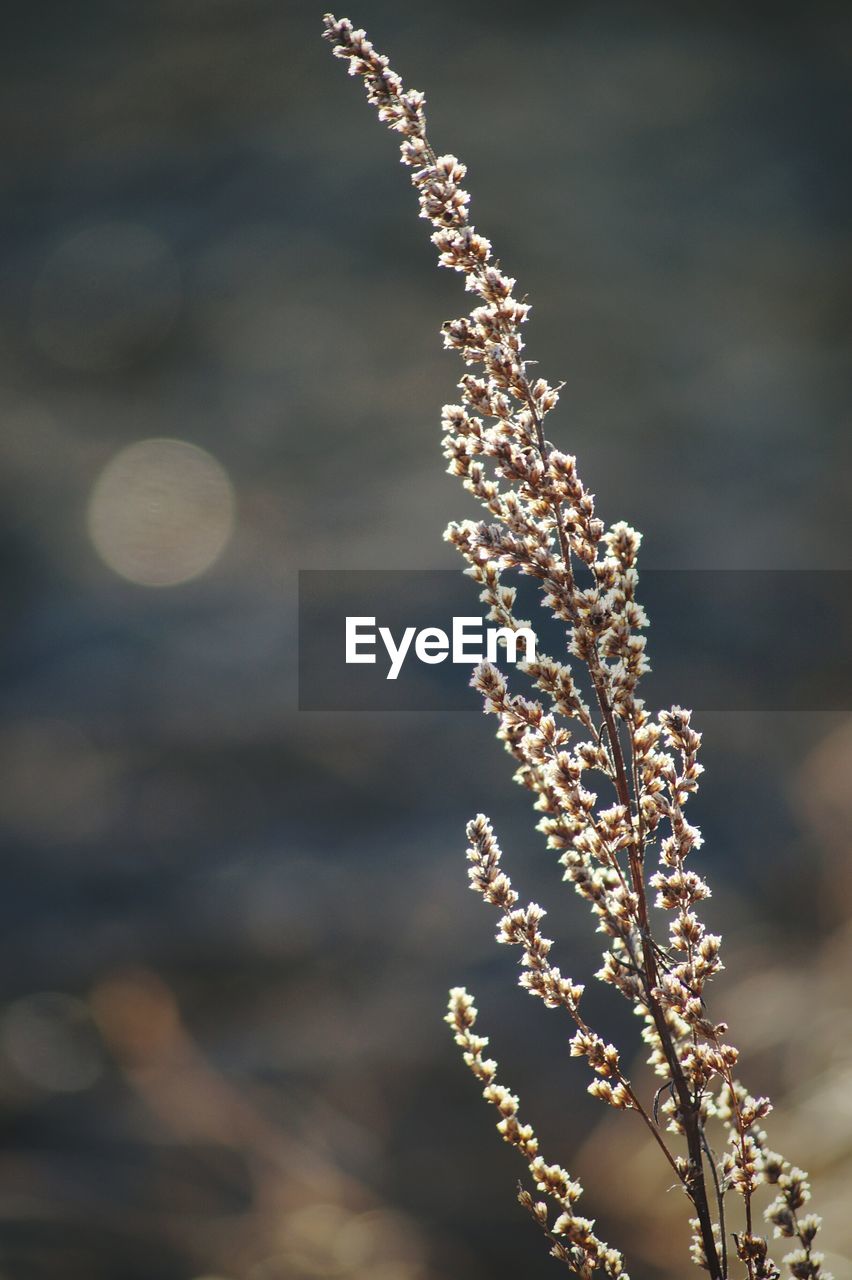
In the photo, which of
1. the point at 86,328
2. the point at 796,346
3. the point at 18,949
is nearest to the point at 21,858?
the point at 18,949

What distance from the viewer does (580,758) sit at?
735 mm

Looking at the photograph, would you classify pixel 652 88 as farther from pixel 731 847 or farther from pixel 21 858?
pixel 21 858

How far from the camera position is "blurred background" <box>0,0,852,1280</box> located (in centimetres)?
212

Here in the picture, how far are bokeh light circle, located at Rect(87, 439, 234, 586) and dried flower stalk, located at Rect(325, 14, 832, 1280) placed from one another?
2.50 meters

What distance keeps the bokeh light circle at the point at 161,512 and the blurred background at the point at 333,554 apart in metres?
0.02

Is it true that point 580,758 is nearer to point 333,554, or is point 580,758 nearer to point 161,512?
point 333,554

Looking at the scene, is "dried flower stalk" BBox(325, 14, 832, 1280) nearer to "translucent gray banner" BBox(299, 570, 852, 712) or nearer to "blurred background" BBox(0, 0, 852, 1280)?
"blurred background" BBox(0, 0, 852, 1280)

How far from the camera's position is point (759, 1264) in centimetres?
73

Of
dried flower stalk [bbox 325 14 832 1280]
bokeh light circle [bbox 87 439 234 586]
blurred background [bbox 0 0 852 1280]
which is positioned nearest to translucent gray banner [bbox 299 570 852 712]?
blurred background [bbox 0 0 852 1280]

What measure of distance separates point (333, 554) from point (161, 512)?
0.74 metres

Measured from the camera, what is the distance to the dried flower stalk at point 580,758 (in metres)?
0.71

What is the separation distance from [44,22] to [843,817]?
450 cm

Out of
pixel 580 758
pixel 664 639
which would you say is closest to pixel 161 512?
pixel 664 639

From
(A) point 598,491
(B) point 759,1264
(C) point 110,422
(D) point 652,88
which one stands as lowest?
(B) point 759,1264
